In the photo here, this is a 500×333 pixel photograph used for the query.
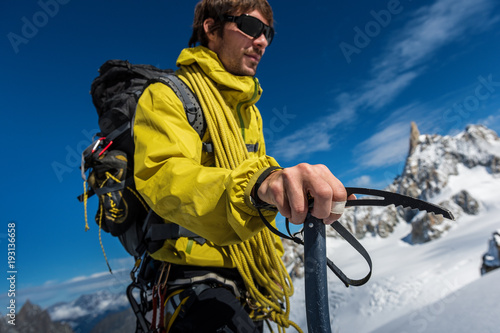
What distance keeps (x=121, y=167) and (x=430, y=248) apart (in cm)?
9070

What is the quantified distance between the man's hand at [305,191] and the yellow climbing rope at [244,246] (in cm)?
109

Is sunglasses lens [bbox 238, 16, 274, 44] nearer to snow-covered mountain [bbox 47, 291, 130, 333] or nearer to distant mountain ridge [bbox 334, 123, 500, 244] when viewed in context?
snow-covered mountain [bbox 47, 291, 130, 333]

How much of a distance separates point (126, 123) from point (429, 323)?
11.6 feet

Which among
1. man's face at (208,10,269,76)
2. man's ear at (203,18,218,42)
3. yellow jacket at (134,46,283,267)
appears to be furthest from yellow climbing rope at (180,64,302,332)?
man's ear at (203,18,218,42)

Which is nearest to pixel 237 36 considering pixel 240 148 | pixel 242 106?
pixel 242 106

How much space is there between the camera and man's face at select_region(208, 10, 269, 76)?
7.93 feet

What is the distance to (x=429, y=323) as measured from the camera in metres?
2.94

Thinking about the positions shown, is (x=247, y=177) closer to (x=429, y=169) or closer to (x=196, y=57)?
(x=196, y=57)

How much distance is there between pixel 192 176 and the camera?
4.24ft

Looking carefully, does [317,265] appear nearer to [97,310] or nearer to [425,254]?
[97,310]

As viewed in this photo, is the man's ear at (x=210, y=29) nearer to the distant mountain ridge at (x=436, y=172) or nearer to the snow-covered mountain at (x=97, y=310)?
the snow-covered mountain at (x=97, y=310)

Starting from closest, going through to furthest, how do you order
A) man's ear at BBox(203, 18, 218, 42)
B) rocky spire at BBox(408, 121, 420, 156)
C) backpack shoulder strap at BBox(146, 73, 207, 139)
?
backpack shoulder strap at BBox(146, 73, 207, 139) < man's ear at BBox(203, 18, 218, 42) < rocky spire at BBox(408, 121, 420, 156)

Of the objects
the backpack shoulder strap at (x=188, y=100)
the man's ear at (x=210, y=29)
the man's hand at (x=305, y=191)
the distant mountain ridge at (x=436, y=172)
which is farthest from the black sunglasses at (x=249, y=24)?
the distant mountain ridge at (x=436, y=172)

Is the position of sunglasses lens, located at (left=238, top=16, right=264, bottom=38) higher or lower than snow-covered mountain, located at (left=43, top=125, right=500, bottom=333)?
higher
